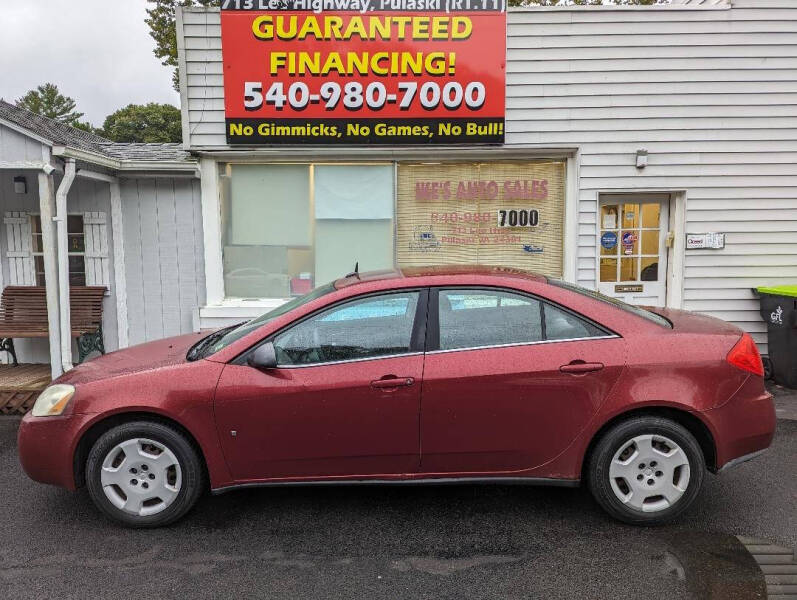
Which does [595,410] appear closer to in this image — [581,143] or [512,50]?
[581,143]

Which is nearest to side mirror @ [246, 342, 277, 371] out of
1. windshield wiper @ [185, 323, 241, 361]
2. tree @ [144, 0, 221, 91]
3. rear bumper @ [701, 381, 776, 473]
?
windshield wiper @ [185, 323, 241, 361]

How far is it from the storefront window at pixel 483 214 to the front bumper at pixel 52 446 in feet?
14.5

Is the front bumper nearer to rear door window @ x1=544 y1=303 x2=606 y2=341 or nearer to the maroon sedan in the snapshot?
the maroon sedan

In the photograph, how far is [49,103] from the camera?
53844mm

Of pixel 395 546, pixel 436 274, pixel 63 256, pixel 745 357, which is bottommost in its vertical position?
pixel 395 546

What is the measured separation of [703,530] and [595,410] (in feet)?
3.13

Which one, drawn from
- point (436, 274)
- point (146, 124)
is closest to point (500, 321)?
point (436, 274)

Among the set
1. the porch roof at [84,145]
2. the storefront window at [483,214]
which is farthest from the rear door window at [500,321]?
the porch roof at [84,145]

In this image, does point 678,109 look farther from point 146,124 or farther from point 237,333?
point 146,124

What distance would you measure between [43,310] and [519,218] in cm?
573

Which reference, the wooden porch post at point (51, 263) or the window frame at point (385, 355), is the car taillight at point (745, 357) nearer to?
the window frame at point (385, 355)

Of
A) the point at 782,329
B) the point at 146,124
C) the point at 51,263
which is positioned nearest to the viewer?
the point at 51,263

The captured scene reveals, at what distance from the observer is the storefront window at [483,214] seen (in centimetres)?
717

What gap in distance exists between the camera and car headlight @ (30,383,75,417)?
3.46 meters
